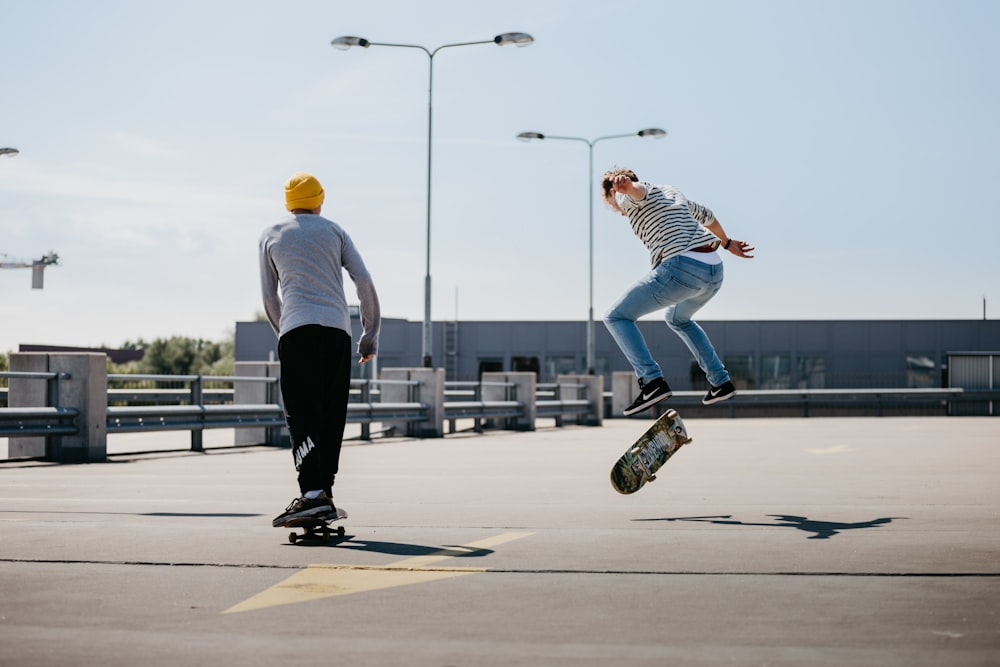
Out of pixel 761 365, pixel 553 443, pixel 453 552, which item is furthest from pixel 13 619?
pixel 761 365

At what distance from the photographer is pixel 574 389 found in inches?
1280

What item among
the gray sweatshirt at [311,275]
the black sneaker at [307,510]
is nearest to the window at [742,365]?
the gray sweatshirt at [311,275]

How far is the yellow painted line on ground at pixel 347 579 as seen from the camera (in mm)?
4387

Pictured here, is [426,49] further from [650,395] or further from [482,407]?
[650,395]

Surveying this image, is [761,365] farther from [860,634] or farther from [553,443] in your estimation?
[860,634]

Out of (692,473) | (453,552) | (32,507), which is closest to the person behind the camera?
(453,552)

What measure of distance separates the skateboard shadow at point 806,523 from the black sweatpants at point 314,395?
1879 mm

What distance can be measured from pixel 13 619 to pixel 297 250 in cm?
289

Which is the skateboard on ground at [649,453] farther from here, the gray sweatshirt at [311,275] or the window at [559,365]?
the window at [559,365]

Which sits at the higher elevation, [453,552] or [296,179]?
[296,179]

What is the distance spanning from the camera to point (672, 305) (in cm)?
840

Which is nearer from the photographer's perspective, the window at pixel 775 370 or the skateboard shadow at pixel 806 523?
the skateboard shadow at pixel 806 523

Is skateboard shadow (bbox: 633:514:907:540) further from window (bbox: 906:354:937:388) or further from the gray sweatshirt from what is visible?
window (bbox: 906:354:937:388)

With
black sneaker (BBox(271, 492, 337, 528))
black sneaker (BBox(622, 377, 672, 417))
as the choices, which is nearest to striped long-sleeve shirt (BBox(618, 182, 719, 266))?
black sneaker (BBox(622, 377, 672, 417))
